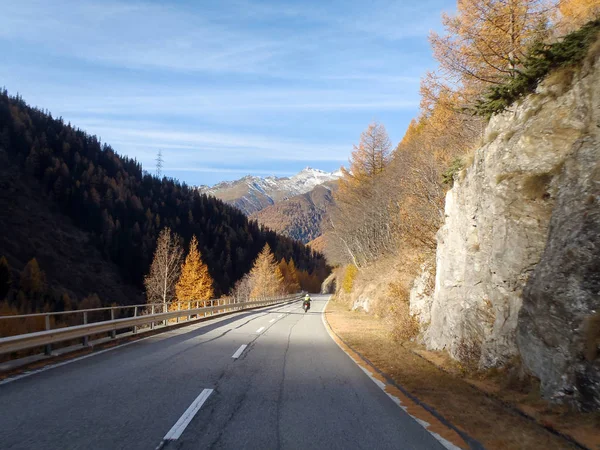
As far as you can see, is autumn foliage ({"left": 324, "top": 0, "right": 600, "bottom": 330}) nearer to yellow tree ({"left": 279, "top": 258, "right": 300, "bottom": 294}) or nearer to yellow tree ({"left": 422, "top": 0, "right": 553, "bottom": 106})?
yellow tree ({"left": 422, "top": 0, "right": 553, "bottom": 106})

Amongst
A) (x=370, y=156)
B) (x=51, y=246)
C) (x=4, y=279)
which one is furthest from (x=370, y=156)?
(x=51, y=246)

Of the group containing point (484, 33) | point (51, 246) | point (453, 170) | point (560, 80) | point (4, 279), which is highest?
point (484, 33)

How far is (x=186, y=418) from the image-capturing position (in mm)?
5852

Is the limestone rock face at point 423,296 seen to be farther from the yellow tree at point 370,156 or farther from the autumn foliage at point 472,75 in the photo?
the yellow tree at point 370,156

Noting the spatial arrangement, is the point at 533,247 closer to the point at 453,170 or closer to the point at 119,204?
the point at 453,170

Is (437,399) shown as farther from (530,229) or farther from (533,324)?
(530,229)

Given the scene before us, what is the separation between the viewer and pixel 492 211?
10.3m

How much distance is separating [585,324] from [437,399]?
8.84 feet

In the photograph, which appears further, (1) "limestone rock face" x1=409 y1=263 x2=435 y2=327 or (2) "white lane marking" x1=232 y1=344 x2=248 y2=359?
(1) "limestone rock face" x1=409 y1=263 x2=435 y2=327

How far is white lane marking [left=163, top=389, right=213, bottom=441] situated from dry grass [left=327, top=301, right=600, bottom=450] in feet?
11.9

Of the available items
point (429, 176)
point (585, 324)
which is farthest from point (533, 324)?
point (429, 176)

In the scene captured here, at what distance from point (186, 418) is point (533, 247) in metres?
6.91

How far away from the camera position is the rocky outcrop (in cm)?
624

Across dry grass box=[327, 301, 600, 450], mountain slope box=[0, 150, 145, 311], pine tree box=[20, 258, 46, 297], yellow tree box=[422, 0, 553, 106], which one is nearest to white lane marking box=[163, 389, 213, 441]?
dry grass box=[327, 301, 600, 450]
